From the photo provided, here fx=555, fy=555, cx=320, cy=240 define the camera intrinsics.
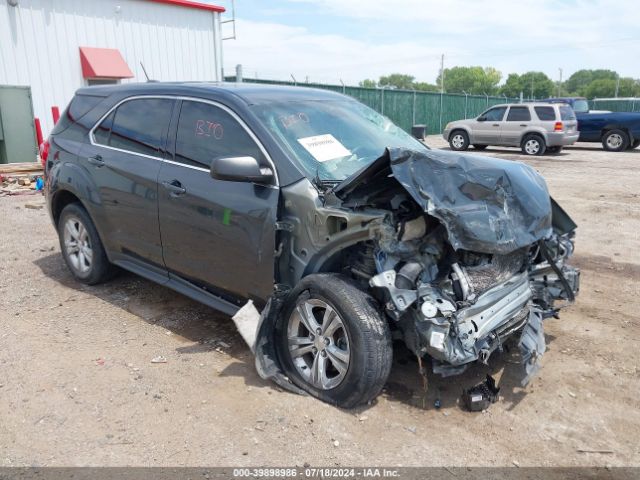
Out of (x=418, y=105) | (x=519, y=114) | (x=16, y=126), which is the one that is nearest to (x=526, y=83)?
(x=418, y=105)

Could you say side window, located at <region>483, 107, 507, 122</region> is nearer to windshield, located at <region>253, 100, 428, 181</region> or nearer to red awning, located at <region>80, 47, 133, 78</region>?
red awning, located at <region>80, 47, 133, 78</region>

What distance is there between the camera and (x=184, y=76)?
17359 millimetres

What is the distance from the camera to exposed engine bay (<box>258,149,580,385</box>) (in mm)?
3111

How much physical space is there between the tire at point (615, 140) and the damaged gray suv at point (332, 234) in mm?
18221

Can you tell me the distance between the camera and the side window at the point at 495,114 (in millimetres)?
18906

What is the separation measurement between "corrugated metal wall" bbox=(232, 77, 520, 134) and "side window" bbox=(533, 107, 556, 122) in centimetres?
616

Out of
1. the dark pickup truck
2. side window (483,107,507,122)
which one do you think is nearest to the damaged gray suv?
side window (483,107,507,122)

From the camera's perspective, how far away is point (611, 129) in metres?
20.0

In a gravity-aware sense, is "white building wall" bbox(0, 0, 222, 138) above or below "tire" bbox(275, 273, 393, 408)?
above

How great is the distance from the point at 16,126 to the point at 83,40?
3.37 m

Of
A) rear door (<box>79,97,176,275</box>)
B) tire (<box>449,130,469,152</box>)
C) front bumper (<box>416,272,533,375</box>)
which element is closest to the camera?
front bumper (<box>416,272,533,375</box>)

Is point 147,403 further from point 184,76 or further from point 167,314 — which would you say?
point 184,76

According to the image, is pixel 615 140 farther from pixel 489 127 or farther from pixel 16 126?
pixel 16 126

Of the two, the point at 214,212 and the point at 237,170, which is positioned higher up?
the point at 237,170
